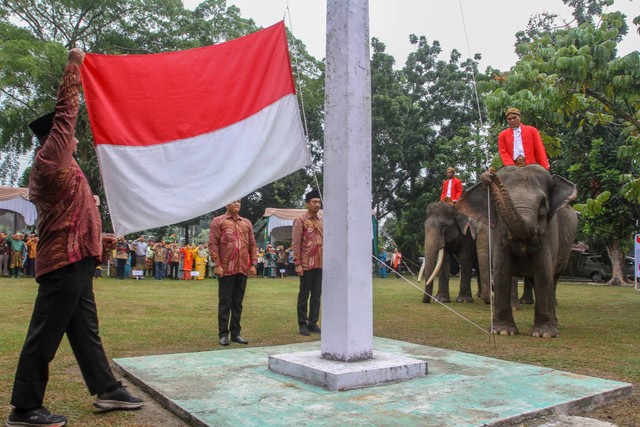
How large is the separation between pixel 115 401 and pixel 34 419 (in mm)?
561

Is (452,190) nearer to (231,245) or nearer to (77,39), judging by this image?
(231,245)

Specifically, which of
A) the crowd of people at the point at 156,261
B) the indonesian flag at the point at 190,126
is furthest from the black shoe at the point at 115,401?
the crowd of people at the point at 156,261

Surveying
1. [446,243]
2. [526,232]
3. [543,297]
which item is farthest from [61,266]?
[446,243]

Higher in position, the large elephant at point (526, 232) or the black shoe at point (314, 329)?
the large elephant at point (526, 232)

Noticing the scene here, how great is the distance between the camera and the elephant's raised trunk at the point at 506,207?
23.8ft

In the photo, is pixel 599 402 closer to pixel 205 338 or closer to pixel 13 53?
pixel 205 338

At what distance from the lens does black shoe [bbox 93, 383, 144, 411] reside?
13.2 feet

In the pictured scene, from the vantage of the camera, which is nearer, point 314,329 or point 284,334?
point 284,334

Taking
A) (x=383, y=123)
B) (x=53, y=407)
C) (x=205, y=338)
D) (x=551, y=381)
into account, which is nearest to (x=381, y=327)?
(x=205, y=338)

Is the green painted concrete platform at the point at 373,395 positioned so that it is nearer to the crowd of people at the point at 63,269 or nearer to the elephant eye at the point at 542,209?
the crowd of people at the point at 63,269

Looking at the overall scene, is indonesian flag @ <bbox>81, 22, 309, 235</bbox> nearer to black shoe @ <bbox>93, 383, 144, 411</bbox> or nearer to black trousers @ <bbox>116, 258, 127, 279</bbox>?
black shoe @ <bbox>93, 383, 144, 411</bbox>

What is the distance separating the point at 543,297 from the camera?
7.82 metres

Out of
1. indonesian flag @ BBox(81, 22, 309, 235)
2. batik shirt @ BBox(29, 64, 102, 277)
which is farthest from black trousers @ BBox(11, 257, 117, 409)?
indonesian flag @ BBox(81, 22, 309, 235)

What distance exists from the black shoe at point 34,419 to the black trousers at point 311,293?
4.71 metres
